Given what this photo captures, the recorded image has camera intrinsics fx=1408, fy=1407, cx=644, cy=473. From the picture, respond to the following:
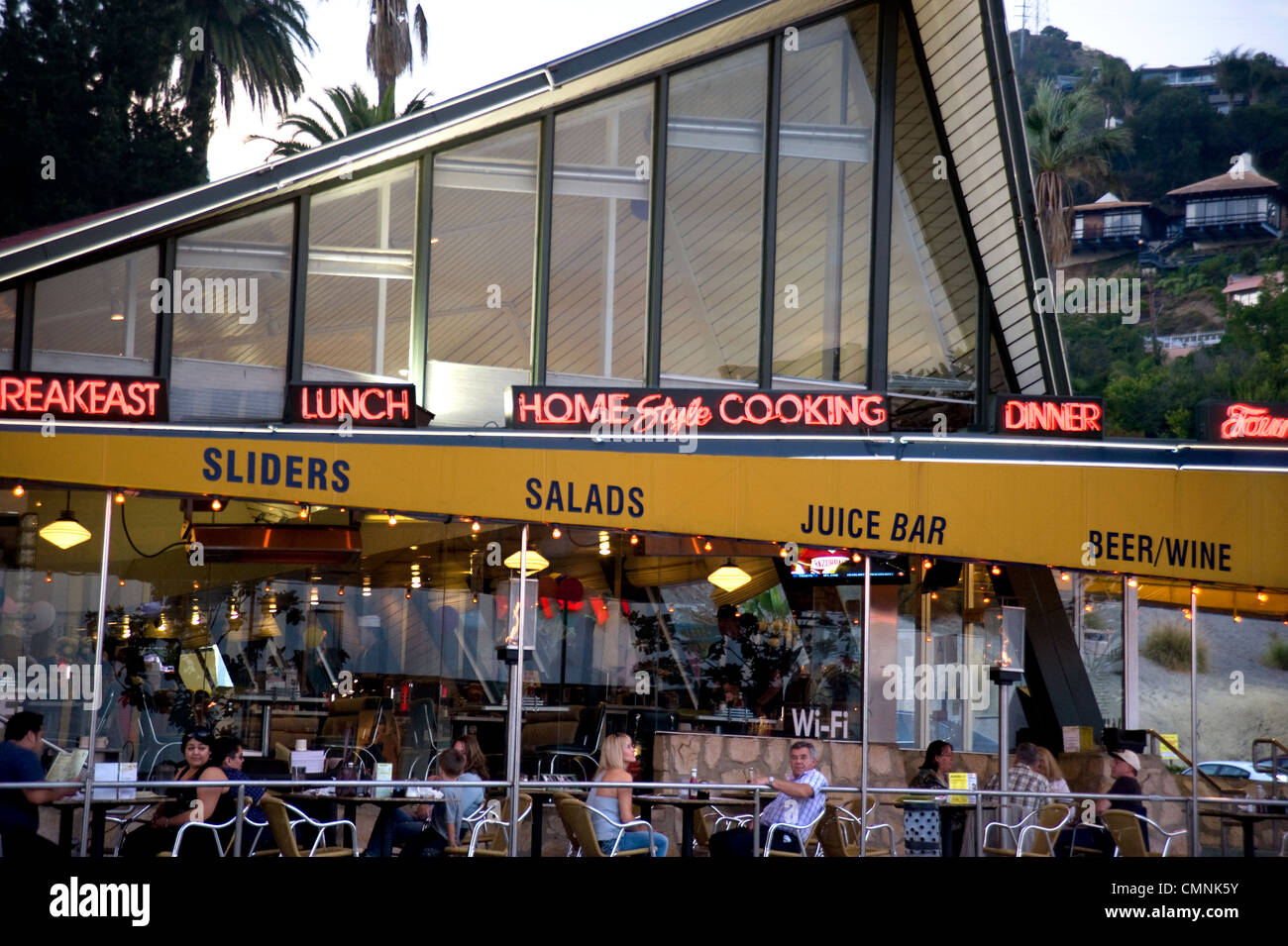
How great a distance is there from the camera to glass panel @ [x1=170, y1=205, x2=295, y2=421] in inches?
506

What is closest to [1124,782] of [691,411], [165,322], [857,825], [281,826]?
[857,825]

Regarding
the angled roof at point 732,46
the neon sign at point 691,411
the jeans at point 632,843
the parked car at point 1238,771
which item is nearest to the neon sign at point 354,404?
the neon sign at point 691,411

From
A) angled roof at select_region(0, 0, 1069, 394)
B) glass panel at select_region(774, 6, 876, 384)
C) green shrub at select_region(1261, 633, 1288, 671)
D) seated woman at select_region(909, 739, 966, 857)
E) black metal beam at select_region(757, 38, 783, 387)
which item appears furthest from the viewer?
green shrub at select_region(1261, 633, 1288, 671)

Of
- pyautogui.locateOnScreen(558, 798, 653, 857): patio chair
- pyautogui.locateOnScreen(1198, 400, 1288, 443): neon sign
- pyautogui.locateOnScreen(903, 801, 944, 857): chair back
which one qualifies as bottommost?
pyautogui.locateOnScreen(903, 801, 944, 857): chair back

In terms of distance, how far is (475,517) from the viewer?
34.6ft

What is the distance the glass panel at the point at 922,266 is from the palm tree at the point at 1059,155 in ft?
81.3

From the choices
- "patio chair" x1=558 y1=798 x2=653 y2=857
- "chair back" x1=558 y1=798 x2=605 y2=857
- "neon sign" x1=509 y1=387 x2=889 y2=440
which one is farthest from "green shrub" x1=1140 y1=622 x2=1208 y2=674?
"chair back" x1=558 y1=798 x2=605 y2=857

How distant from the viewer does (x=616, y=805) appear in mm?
10398

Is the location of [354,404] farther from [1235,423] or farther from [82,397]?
[1235,423]

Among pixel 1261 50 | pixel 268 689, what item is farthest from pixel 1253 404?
pixel 1261 50

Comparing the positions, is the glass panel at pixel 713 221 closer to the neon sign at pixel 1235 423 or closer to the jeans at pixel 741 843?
the neon sign at pixel 1235 423

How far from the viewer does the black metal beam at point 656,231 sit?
1409 centimetres

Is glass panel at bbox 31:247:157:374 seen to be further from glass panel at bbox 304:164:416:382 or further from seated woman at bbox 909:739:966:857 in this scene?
seated woman at bbox 909:739:966:857

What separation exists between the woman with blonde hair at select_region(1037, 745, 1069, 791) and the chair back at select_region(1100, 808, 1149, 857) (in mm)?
1658
